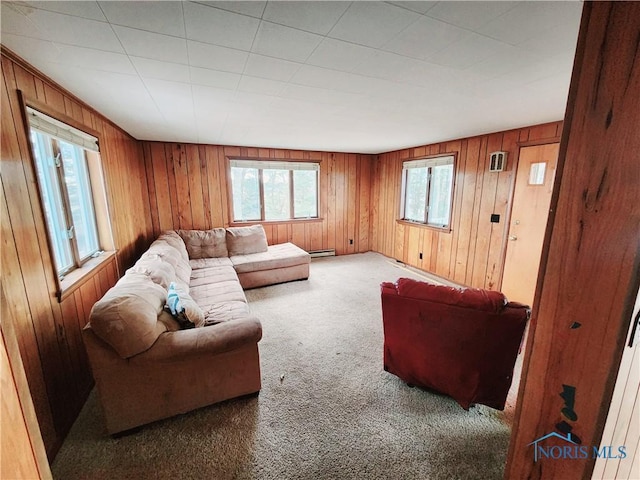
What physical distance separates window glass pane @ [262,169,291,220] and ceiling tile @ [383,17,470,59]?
3.78 meters

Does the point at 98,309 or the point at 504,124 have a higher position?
the point at 504,124

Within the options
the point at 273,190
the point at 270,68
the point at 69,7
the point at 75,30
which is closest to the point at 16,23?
the point at 75,30

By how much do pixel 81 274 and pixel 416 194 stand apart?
4.72 m

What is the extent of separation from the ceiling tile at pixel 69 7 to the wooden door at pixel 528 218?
376cm

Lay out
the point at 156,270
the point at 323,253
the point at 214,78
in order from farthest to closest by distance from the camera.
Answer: the point at 323,253
the point at 156,270
the point at 214,78

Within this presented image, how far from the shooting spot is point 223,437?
1600 millimetres

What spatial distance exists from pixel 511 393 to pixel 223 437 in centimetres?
205

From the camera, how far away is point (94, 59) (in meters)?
1.48

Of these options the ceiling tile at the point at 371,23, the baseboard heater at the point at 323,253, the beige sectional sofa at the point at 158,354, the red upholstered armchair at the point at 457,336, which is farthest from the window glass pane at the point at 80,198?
the baseboard heater at the point at 323,253

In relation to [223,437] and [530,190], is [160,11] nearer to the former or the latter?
[223,437]

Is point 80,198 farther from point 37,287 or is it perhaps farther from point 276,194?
point 276,194

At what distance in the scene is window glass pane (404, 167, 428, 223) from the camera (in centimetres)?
470

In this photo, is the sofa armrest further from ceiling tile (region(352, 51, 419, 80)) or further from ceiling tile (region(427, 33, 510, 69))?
ceiling tile (region(427, 33, 510, 69))

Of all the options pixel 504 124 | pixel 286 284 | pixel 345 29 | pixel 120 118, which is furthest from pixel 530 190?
pixel 120 118
